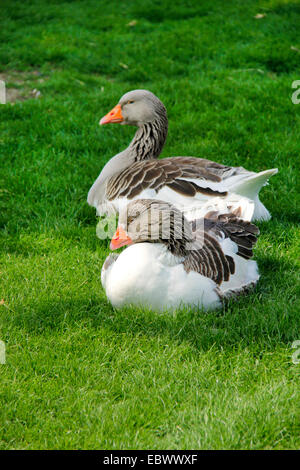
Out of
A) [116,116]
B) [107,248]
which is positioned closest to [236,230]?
[107,248]

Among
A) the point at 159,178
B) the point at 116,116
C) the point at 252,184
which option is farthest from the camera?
the point at 116,116

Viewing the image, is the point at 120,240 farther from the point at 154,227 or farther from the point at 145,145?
the point at 145,145

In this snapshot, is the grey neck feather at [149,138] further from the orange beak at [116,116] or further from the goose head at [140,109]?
the orange beak at [116,116]

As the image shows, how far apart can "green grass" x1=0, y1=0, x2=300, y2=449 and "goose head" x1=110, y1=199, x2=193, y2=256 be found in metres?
0.50

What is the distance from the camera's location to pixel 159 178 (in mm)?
5230

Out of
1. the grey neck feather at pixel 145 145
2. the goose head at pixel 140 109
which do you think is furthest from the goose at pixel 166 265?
the goose head at pixel 140 109

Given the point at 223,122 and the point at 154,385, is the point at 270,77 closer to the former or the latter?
the point at 223,122

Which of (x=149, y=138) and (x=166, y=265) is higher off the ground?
(x=166, y=265)

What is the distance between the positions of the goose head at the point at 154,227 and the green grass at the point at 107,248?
0.50 metres

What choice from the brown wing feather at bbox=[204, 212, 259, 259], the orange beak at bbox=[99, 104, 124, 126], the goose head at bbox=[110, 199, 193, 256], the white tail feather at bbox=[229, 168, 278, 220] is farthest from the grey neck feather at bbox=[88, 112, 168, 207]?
the goose head at bbox=[110, 199, 193, 256]

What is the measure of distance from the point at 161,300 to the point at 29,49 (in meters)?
7.20

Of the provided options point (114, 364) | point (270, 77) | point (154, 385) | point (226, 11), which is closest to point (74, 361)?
point (114, 364)

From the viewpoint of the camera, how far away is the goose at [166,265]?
157 inches

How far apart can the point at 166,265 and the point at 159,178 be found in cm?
141
